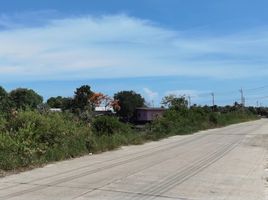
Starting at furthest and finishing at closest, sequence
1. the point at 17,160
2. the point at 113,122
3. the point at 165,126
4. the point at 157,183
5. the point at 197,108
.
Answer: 1. the point at 197,108
2. the point at 165,126
3. the point at 113,122
4. the point at 17,160
5. the point at 157,183

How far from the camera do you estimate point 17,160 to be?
1642 centimetres

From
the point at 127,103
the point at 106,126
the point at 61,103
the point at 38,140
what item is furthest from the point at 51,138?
Result: the point at 127,103

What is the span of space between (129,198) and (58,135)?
34.2 ft

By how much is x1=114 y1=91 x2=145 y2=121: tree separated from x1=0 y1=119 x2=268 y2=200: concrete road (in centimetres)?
8373

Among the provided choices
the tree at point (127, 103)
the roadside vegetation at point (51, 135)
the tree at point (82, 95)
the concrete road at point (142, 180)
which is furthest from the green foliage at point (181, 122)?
the tree at point (127, 103)

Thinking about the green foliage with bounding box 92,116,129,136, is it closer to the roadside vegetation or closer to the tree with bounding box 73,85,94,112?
the roadside vegetation

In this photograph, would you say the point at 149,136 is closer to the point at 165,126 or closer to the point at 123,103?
the point at 165,126

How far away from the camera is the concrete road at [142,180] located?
37.7 feet

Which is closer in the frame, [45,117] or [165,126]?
[45,117]

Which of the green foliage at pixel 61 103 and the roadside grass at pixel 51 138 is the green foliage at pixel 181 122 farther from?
the green foliage at pixel 61 103

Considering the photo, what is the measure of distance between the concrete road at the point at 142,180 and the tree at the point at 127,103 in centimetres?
8373

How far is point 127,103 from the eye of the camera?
10556 centimetres

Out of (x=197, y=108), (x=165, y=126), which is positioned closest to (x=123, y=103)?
(x=197, y=108)

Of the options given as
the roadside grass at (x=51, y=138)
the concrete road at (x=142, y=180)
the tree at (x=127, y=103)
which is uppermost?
the tree at (x=127, y=103)
